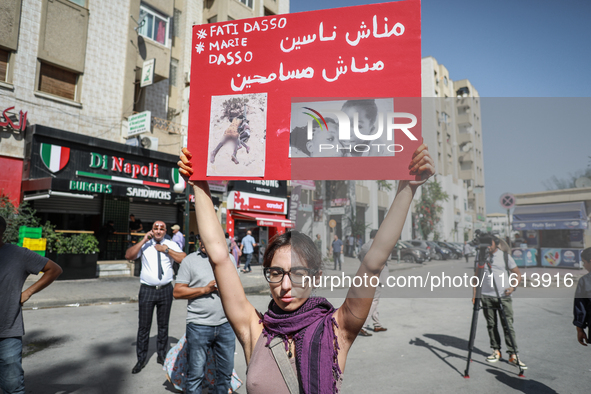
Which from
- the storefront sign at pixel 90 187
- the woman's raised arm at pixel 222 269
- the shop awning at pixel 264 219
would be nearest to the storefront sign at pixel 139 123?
the storefront sign at pixel 90 187

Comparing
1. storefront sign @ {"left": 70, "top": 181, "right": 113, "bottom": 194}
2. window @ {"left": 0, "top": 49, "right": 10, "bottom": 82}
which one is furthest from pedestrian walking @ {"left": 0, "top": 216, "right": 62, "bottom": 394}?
window @ {"left": 0, "top": 49, "right": 10, "bottom": 82}

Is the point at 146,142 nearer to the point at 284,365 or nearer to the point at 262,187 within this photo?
the point at 262,187

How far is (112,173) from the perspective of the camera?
51.9 ft

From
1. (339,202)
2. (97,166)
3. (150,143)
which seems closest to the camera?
(339,202)

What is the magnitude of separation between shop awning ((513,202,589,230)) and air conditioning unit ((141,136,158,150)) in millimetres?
16434

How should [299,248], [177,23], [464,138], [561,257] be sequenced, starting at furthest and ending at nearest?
[177,23]
[561,257]
[464,138]
[299,248]

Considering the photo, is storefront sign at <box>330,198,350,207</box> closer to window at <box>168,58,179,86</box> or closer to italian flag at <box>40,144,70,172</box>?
italian flag at <box>40,144,70,172</box>

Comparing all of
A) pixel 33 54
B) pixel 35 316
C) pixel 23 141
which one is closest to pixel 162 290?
pixel 35 316

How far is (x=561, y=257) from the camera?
12.8 feet

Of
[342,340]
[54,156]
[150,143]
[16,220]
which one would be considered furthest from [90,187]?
[342,340]

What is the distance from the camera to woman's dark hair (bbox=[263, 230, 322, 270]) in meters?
1.76

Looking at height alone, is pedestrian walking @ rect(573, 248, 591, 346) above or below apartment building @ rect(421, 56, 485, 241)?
below

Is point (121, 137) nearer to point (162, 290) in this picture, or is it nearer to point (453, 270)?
point (162, 290)

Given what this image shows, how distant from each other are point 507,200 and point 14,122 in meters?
15.6
